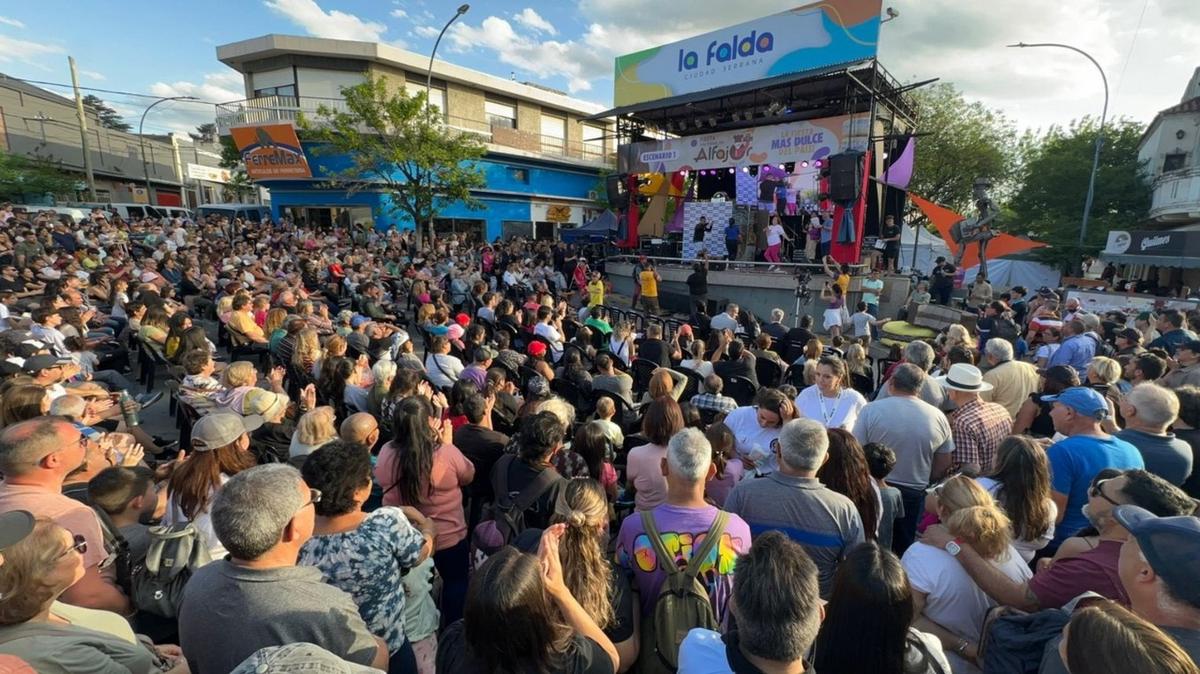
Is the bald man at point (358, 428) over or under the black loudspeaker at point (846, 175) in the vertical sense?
under

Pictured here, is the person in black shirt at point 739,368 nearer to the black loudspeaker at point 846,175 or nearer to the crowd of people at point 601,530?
the crowd of people at point 601,530

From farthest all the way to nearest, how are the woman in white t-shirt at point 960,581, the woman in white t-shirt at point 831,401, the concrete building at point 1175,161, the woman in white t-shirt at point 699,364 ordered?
the concrete building at point 1175,161 → the woman in white t-shirt at point 699,364 → the woman in white t-shirt at point 831,401 → the woman in white t-shirt at point 960,581

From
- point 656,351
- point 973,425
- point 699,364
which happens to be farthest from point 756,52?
point 973,425

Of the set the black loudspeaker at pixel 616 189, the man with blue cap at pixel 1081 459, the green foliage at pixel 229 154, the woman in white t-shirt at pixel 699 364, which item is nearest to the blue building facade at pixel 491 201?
the green foliage at pixel 229 154

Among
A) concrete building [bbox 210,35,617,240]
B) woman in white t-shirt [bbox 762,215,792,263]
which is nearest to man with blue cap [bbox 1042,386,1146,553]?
woman in white t-shirt [bbox 762,215,792,263]

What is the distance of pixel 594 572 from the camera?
1.98 m

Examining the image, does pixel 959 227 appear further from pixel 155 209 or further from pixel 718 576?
pixel 155 209

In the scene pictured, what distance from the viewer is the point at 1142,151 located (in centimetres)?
2872

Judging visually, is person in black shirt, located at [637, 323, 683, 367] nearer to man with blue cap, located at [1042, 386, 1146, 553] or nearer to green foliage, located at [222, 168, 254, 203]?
man with blue cap, located at [1042, 386, 1146, 553]

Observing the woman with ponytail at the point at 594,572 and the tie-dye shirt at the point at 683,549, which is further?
the tie-dye shirt at the point at 683,549

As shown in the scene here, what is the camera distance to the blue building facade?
25.7m

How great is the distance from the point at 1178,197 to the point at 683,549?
1211 inches

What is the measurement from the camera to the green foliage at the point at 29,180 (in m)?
28.4

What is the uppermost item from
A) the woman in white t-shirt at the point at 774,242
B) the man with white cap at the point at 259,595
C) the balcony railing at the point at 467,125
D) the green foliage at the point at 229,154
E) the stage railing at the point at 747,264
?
the balcony railing at the point at 467,125
